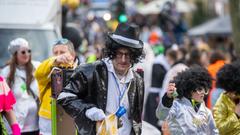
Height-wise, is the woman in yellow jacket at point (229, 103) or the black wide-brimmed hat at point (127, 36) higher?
the black wide-brimmed hat at point (127, 36)

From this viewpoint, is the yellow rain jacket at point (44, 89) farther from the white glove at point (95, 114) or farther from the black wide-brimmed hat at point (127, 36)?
the white glove at point (95, 114)

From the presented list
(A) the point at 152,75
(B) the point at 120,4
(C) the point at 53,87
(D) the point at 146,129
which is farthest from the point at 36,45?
(B) the point at 120,4

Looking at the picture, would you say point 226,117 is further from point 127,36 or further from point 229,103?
point 127,36

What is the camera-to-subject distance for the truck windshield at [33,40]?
12.8 metres

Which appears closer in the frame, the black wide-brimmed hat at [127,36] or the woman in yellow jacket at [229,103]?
the black wide-brimmed hat at [127,36]

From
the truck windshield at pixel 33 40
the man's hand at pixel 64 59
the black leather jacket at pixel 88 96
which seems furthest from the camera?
the truck windshield at pixel 33 40

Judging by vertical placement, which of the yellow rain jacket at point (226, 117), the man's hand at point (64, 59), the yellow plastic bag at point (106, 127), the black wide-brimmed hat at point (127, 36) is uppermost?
the black wide-brimmed hat at point (127, 36)

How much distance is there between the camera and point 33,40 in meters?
13.1

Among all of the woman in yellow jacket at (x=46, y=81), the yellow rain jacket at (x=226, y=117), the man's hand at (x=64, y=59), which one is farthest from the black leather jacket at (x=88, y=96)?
the woman in yellow jacket at (x=46, y=81)

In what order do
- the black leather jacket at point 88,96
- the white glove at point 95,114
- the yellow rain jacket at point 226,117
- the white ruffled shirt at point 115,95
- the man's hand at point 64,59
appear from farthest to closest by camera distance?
the man's hand at point 64,59, the yellow rain jacket at point 226,117, the white ruffled shirt at point 115,95, the black leather jacket at point 88,96, the white glove at point 95,114

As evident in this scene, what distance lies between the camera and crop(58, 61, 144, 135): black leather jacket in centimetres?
699

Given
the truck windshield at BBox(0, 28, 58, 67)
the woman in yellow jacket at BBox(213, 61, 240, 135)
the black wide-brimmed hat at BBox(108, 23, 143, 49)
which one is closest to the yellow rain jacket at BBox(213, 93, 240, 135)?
the woman in yellow jacket at BBox(213, 61, 240, 135)

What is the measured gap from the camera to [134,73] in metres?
7.44

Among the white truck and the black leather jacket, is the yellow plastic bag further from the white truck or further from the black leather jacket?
the white truck
